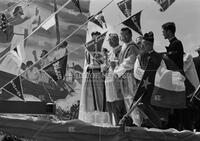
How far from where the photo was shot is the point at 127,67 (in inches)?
273

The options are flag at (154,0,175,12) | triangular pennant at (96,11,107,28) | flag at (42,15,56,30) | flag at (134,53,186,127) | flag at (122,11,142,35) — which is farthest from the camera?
flag at (42,15,56,30)

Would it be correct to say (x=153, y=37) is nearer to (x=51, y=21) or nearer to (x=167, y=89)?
(x=167, y=89)

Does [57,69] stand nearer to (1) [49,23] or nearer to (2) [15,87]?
(2) [15,87]

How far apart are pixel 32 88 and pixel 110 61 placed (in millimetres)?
1346

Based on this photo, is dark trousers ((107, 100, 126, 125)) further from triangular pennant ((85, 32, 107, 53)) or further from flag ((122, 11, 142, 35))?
flag ((122, 11, 142, 35))

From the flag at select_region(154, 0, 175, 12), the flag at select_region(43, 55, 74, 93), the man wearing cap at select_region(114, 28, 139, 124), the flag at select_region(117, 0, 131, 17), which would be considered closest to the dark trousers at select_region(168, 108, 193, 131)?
the man wearing cap at select_region(114, 28, 139, 124)

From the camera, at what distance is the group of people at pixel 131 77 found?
6.39 m

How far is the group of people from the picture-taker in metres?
6.39

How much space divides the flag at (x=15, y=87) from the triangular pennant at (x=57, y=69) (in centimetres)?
47

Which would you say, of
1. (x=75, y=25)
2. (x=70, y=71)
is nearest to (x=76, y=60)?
(x=70, y=71)

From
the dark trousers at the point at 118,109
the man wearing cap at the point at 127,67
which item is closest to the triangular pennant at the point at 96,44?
the man wearing cap at the point at 127,67

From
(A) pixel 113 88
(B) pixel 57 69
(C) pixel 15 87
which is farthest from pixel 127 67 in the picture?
(C) pixel 15 87

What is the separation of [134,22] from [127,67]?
0.66 m

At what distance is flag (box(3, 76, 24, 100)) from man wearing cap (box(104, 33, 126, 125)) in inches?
51.5
